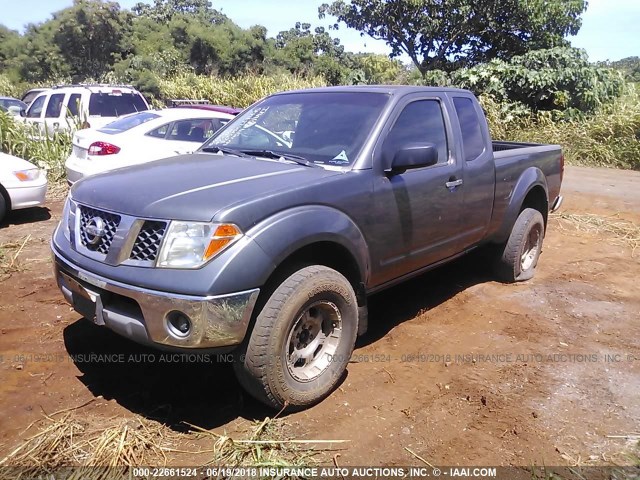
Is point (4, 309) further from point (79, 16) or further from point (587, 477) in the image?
point (79, 16)

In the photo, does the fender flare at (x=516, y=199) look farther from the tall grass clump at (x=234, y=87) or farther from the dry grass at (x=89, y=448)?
the tall grass clump at (x=234, y=87)

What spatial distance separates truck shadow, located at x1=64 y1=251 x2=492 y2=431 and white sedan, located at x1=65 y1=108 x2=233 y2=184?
13.5ft

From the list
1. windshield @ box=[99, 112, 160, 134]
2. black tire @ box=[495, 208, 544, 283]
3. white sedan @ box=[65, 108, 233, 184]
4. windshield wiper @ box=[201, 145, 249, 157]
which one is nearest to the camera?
windshield wiper @ box=[201, 145, 249, 157]

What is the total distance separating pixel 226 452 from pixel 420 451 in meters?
1.02

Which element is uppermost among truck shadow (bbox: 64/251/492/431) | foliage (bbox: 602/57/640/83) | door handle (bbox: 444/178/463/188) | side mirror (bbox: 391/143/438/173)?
foliage (bbox: 602/57/640/83)

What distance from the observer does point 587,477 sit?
2.72m

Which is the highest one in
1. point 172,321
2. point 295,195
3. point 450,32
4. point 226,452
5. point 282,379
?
point 450,32

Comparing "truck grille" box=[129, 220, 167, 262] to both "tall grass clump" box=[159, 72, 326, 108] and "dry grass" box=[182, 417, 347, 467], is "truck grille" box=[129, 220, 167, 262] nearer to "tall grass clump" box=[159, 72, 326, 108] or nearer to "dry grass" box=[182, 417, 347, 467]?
"dry grass" box=[182, 417, 347, 467]

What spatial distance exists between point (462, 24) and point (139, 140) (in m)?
17.1

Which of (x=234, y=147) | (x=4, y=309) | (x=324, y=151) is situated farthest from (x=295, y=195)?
(x=4, y=309)

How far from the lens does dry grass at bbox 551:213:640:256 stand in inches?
295

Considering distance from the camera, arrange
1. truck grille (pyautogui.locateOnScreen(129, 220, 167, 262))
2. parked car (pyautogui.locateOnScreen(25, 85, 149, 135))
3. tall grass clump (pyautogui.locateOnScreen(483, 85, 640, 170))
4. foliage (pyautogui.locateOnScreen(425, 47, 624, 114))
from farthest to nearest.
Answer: foliage (pyautogui.locateOnScreen(425, 47, 624, 114)) < tall grass clump (pyautogui.locateOnScreen(483, 85, 640, 170)) < parked car (pyautogui.locateOnScreen(25, 85, 149, 135)) < truck grille (pyautogui.locateOnScreen(129, 220, 167, 262))

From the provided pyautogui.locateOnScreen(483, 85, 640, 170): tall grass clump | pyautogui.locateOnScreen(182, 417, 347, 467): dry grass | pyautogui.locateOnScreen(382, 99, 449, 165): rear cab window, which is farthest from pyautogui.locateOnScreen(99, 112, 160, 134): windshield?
pyautogui.locateOnScreen(483, 85, 640, 170): tall grass clump

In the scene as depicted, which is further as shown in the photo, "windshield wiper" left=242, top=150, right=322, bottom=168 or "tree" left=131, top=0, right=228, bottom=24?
"tree" left=131, top=0, right=228, bottom=24
